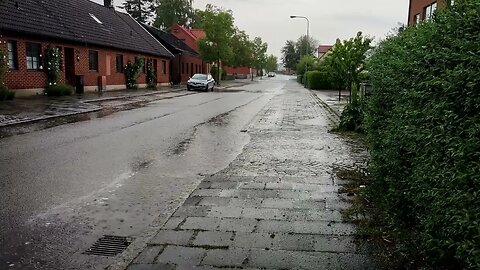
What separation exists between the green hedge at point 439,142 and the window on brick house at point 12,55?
22881 mm

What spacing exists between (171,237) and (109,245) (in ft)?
1.98

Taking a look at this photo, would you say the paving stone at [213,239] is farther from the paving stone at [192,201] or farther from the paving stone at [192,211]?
the paving stone at [192,201]

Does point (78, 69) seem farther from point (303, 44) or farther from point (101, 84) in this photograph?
point (303, 44)

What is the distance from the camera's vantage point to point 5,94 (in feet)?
66.3

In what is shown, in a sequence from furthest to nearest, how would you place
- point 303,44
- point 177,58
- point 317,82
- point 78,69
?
point 303,44, point 177,58, point 317,82, point 78,69

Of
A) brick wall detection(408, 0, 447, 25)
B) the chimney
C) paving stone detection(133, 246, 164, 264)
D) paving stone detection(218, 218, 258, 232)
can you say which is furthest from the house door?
paving stone detection(133, 246, 164, 264)

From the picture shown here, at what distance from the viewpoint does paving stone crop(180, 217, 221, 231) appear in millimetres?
4566

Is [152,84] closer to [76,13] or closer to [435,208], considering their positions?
[76,13]

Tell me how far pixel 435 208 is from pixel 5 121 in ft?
45.3

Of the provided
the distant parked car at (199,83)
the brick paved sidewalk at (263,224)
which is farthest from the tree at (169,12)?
the brick paved sidewalk at (263,224)

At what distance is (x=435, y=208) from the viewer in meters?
2.67

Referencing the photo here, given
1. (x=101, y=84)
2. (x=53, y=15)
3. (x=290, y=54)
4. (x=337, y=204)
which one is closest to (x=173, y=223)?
(x=337, y=204)

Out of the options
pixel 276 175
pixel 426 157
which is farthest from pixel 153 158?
pixel 426 157

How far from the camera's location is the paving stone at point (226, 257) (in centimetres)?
370
